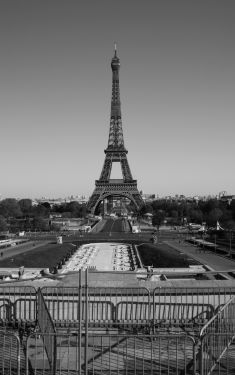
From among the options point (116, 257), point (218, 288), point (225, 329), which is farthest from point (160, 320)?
point (116, 257)

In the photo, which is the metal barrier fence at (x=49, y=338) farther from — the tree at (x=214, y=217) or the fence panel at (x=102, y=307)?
the tree at (x=214, y=217)

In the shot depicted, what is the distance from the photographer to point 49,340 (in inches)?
226

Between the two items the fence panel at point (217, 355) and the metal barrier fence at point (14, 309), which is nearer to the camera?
the fence panel at point (217, 355)

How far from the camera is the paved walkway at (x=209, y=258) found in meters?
35.0

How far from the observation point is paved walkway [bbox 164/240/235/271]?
35.0 m

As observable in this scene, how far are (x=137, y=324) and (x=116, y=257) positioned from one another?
115 ft

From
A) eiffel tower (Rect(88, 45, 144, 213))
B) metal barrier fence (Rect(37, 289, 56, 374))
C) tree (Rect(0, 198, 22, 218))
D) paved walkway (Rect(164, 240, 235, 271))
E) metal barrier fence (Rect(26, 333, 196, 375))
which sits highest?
eiffel tower (Rect(88, 45, 144, 213))

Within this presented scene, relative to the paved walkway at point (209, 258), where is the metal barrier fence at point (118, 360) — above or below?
above

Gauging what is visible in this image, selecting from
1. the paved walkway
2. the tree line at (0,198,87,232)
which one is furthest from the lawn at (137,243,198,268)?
the tree line at (0,198,87,232)

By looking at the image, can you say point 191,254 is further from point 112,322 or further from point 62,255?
point 112,322

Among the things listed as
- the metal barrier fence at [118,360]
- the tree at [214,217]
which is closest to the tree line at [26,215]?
the tree at [214,217]

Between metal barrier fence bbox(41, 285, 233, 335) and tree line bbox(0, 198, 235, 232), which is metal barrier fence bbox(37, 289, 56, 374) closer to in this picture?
metal barrier fence bbox(41, 285, 233, 335)

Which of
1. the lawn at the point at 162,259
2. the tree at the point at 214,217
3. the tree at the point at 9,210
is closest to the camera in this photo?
the lawn at the point at 162,259

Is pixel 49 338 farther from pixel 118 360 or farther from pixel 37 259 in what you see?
pixel 37 259
